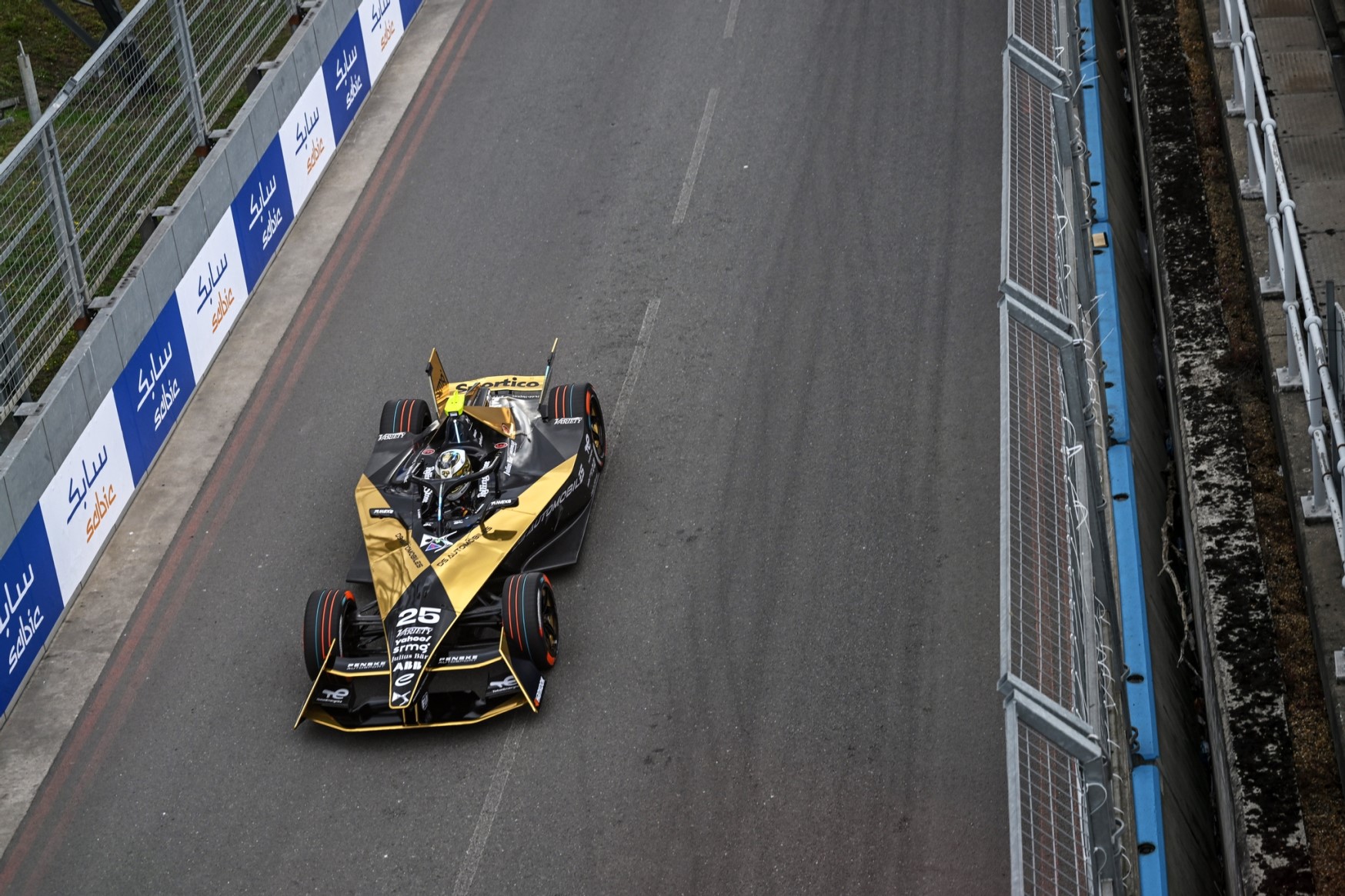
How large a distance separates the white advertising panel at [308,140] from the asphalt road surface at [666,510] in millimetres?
716

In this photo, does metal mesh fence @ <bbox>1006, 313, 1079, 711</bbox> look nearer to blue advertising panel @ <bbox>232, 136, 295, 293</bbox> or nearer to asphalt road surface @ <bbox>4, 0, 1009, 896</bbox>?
asphalt road surface @ <bbox>4, 0, 1009, 896</bbox>

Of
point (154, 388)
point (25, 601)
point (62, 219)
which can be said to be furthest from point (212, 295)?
point (25, 601)

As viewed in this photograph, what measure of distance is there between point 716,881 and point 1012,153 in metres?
4.44

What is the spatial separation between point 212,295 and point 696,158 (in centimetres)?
481

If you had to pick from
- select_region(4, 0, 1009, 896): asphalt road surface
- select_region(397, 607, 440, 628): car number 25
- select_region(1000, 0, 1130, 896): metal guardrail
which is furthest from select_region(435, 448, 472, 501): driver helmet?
select_region(1000, 0, 1130, 896): metal guardrail

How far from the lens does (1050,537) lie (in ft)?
22.7

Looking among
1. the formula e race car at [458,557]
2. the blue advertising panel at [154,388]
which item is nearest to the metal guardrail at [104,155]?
the blue advertising panel at [154,388]

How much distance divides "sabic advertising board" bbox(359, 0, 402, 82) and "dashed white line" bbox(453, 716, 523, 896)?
991cm

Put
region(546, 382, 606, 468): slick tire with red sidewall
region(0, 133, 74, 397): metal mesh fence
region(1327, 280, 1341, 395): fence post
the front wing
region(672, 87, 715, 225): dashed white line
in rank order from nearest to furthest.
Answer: region(1327, 280, 1341, 395): fence post
the front wing
region(546, 382, 606, 468): slick tire with red sidewall
region(0, 133, 74, 397): metal mesh fence
region(672, 87, 715, 225): dashed white line

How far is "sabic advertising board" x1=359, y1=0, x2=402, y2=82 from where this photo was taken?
17.6 m

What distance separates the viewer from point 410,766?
32.9 feet

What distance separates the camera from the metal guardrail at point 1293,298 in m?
7.93

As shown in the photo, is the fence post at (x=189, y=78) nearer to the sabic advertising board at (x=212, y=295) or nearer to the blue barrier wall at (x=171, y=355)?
the blue barrier wall at (x=171, y=355)

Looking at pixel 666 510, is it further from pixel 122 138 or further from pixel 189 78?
pixel 189 78
